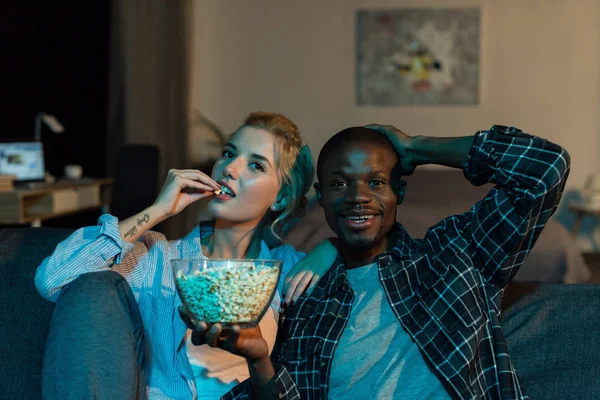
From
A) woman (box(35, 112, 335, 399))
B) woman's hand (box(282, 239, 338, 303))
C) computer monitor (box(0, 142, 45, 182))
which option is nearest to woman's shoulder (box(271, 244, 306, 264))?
woman (box(35, 112, 335, 399))

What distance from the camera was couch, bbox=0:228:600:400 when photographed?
1.56 meters

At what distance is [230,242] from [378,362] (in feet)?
1.54

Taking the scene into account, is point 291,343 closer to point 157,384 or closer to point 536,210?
point 157,384

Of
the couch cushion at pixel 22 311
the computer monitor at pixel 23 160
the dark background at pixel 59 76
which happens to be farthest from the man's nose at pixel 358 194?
the dark background at pixel 59 76

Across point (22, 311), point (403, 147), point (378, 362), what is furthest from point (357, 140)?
point (22, 311)

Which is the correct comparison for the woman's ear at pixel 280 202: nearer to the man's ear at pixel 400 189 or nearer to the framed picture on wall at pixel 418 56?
the man's ear at pixel 400 189

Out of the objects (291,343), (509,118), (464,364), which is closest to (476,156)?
(464,364)

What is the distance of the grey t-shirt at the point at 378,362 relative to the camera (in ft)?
4.65

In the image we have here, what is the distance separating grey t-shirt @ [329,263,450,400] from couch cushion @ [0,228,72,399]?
0.65 m

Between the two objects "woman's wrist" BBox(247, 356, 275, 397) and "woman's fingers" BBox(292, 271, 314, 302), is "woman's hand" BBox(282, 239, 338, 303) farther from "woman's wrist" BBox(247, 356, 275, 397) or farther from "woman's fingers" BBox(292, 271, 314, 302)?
"woman's wrist" BBox(247, 356, 275, 397)

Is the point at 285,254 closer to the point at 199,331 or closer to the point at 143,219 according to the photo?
the point at 143,219

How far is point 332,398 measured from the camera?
1461 millimetres

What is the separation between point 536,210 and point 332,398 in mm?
534

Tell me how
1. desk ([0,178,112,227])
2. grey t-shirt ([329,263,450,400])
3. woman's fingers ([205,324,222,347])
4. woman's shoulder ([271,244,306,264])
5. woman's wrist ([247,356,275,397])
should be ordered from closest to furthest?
woman's fingers ([205,324,222,347]) → woman's wrist ([247,356,275,397]) → grey t-shirt ([329,263,450,400]) → woman's shoulder ([271,244,306,264]) → desk ([0,178,112,227])
